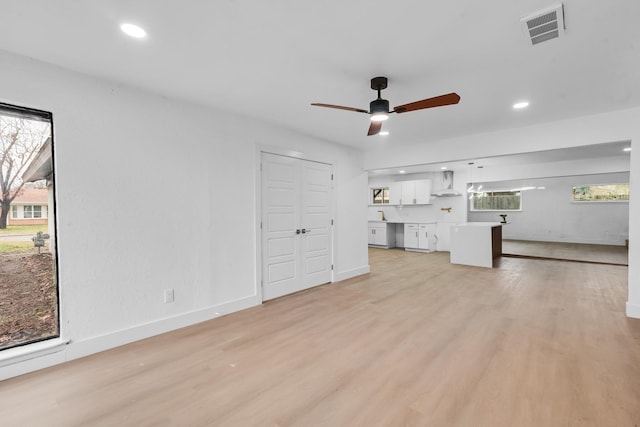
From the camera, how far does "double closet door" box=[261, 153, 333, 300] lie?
4.10 meters

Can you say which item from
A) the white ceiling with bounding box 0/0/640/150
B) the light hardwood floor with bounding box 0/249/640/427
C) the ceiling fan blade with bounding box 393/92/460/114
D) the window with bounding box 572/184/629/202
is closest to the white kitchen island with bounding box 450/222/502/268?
the light hardwood floor with bounding box 0/249/640/427

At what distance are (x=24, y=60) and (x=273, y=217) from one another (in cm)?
285

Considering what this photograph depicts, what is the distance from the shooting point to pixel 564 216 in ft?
32.8

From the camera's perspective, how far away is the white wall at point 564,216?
30.2 ft

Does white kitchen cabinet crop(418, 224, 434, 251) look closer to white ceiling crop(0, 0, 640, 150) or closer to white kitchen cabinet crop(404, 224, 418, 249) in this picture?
white kitchen cabinet crop(404, 224, 418, 249)

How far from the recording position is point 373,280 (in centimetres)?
524

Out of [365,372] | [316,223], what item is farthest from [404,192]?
[365,372]

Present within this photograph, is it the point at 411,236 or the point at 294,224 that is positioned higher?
the point at 294,224

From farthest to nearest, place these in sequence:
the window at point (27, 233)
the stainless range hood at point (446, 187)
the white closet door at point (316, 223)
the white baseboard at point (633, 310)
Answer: the stainless range hood at point (446, 187) → the white closet door at point (316, 223) → the white baseboard at point (633, 310) → the window at point (27, 233)

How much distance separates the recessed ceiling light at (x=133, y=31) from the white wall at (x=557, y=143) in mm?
Result: 4409

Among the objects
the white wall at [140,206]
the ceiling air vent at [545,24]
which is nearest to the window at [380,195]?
the white wall at [140,206]

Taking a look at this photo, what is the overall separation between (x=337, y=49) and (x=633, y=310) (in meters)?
4.58

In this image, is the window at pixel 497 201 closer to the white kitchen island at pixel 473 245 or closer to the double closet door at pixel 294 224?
the white kitchen island at pixel 473 245

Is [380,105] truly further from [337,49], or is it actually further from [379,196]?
[379,196]
